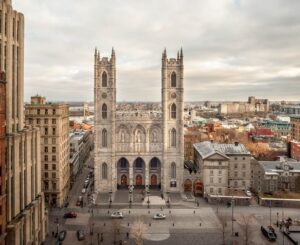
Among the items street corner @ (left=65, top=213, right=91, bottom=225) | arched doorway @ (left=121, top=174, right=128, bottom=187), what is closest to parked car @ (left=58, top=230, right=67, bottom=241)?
street corner @ (left=65, top=213, right=91, bottom=225)

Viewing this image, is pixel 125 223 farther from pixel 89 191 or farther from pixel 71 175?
pixel 71 175

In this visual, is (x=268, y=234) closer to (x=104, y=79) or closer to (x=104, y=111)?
(x=104, y=111)

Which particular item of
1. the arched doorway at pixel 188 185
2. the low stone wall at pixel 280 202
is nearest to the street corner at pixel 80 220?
the arched doorway at pixel 188 185

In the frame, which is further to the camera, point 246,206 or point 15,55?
point 246,206

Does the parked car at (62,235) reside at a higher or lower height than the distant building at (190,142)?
lower

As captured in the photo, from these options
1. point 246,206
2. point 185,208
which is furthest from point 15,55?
point 246,206

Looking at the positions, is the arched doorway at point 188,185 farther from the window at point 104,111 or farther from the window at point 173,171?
the window at point 104,111
